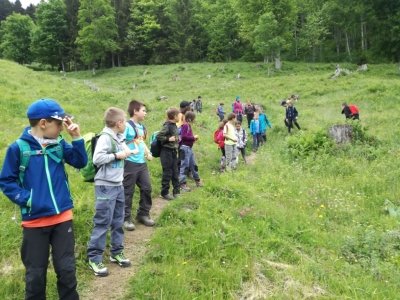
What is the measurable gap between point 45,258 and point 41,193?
0.67 metres

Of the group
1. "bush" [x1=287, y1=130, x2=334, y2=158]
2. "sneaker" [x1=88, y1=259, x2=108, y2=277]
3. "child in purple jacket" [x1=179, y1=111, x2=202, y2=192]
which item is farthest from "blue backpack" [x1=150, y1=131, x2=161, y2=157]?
"bush" [x1=287, y1=130, x2=334, y2=158]

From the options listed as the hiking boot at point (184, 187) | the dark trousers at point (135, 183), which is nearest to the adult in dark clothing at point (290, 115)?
the hiking boot at point (184, 187)

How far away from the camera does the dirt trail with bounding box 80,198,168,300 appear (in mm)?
5086

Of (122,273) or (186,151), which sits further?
(186,151)

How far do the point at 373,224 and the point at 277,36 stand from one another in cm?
4234

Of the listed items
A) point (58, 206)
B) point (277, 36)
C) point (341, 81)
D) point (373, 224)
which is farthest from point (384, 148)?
point (277, 36)

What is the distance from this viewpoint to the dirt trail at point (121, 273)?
5.09 meters

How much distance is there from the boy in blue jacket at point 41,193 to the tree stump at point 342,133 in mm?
11705

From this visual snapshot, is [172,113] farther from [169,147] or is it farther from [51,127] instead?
[51,127]

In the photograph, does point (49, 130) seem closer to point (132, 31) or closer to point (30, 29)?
point (132, 31)

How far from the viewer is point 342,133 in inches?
566

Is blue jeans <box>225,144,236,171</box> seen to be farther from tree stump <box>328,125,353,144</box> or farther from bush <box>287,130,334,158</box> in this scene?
tree stump <box>328,125,353,144</box>

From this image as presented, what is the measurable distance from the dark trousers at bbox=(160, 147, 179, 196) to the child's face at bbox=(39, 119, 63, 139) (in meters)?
4.39

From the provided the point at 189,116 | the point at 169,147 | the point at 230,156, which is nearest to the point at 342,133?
the point at 230,156
